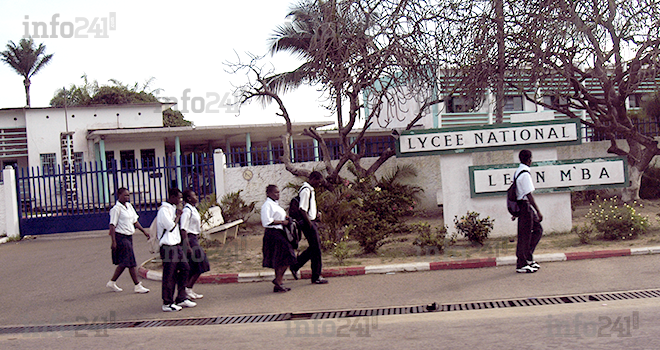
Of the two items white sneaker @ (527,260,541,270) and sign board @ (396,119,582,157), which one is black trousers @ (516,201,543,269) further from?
sign board @ (396,119,582,157)

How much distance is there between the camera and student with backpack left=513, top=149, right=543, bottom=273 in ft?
26.4

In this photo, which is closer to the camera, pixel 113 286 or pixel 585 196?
pixel 113 286

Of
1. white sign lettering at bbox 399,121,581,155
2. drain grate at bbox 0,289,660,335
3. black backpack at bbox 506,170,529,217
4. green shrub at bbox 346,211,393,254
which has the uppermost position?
white sign lettering at bbox 399,121,581,155

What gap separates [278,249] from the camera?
7.71 meters

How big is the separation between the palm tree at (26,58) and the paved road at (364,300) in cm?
3478

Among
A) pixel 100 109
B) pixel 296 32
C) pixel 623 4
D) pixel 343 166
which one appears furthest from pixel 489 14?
pixel 100 109

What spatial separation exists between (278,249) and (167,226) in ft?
4.88

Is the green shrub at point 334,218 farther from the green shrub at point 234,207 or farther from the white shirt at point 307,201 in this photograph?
the green shrub at point 234,207

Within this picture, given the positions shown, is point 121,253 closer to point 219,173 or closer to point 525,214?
point 525,214

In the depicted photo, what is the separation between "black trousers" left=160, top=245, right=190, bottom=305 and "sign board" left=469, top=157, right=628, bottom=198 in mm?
5677

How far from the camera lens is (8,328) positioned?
696 centimetres

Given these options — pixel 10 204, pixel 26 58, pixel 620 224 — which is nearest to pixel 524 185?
pixel 620 224

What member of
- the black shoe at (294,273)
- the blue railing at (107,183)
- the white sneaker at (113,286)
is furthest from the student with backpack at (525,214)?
the blue railing at (107,183)

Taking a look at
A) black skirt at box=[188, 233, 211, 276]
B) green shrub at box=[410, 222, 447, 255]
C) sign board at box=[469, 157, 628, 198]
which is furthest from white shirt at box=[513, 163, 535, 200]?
black skirt at box=[188, 233, 211, 276]
